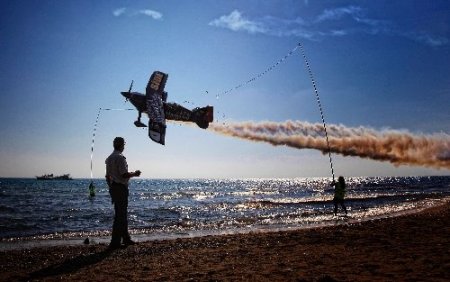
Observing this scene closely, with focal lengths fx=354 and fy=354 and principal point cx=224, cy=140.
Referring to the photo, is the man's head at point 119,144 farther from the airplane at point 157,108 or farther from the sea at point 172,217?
the airplane at point 157,108

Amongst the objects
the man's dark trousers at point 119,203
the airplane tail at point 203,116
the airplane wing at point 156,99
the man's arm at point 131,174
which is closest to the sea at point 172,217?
the man's dark trousers at point 119,203

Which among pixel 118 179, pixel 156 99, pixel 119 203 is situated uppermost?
pixel 156 99

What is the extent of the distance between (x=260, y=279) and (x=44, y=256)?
6.14m

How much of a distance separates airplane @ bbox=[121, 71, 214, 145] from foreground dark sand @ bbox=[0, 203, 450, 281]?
5.97 metres

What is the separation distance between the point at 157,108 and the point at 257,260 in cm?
1130

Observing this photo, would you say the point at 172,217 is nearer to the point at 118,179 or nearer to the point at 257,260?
the point at 118,179

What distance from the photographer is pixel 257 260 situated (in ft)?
25.8

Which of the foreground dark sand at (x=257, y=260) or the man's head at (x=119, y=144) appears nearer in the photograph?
the foreground dark sand at (x=257, y=260)

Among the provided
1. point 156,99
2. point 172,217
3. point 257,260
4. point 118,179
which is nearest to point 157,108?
point 156,99

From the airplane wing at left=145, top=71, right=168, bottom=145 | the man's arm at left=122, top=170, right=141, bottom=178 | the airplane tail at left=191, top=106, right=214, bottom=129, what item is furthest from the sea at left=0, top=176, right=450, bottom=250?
the airplane tail at left=191, top=106, right=214, bottom=129

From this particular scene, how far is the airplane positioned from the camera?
15872mm

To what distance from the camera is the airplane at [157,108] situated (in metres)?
15.9

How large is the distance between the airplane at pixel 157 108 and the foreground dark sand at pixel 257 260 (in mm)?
5969

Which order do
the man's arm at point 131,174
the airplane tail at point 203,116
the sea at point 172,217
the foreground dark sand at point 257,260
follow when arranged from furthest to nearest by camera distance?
the airplane tail at point 203,116, the sea at point 172,217, the man's arm at point 131,174, the foreground dark sand at point 257,260
